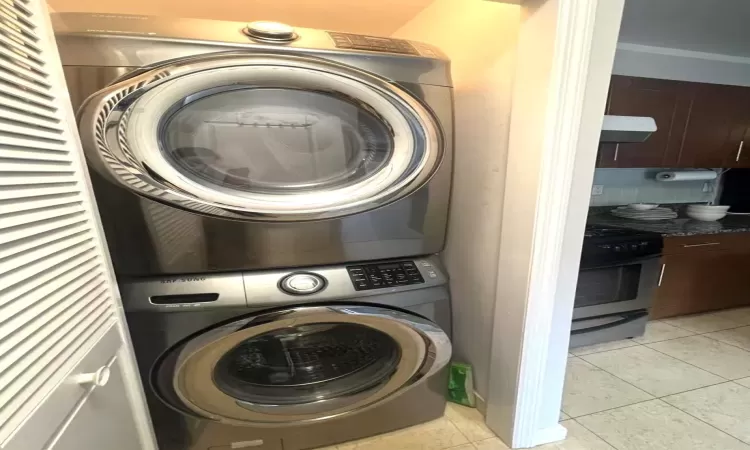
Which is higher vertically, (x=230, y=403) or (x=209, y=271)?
(x=209, y=271)

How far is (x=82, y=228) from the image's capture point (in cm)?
83

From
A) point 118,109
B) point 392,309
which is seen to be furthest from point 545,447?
point 118,109

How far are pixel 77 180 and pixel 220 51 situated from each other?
0.42m

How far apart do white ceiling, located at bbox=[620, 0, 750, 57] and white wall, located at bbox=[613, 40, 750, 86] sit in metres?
0.05

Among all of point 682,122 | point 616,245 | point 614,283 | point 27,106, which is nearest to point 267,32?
point 27,106

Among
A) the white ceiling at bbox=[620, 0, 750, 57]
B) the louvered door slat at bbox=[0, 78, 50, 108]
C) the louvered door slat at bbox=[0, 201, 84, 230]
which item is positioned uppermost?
the white ceiling at bbox=[620, 0, 750, 57]

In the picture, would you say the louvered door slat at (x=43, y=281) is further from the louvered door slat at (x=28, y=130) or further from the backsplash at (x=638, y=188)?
the backsplash at (x=638, y=188)

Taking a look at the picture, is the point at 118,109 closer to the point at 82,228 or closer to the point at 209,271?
the point at 82,228

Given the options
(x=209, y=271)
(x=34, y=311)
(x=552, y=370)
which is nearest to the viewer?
(x=34, y=311)

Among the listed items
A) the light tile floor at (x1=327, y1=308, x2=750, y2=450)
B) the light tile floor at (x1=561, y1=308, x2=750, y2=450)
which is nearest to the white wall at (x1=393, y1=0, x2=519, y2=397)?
the light tile floor at (x1=327, y1=308, x2=750, y2=450)

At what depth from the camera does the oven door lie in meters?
2.23

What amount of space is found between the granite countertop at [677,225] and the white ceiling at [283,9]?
67.2 inches

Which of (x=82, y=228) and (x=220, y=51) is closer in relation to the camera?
(x=82, y=228)

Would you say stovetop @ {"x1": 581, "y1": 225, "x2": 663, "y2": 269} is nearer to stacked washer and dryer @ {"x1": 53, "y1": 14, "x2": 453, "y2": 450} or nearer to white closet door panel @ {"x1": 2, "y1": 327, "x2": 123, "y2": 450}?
stacked washer and dryer @ {"x1": 53, "y1": 14, "x2": 453, "y2": 450}
